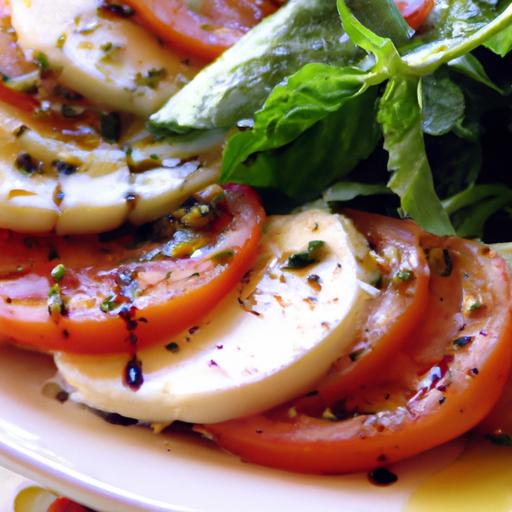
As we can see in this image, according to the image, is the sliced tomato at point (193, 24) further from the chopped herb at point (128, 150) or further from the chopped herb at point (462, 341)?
the chopped herb at point (462, 341)

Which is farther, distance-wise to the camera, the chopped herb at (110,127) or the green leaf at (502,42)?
the chopped herb at (110,127)

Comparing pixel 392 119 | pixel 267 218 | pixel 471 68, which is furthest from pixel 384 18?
pixel 267 218

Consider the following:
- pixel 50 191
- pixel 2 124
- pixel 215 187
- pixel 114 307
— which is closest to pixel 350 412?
pixel 114 307

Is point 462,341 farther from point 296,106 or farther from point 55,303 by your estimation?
point 55,303

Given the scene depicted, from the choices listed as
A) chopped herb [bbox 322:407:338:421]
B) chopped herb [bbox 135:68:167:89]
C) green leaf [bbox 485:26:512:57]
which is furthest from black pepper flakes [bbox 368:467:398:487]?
chopped herb [bbox 135:68:167:89]

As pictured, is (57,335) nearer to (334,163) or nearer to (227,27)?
(334,163)

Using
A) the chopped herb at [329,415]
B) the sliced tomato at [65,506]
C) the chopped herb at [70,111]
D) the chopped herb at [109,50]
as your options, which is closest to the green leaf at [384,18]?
the chopped herb at [109,50]
